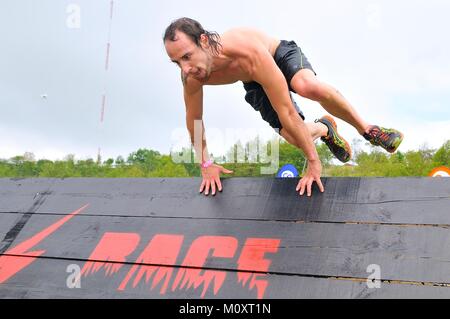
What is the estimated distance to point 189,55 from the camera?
6.98 ft

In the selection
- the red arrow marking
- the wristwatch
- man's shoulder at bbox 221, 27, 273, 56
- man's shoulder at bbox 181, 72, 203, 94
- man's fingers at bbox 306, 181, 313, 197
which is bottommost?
the red arrow marking

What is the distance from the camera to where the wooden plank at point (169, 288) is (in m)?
1.59

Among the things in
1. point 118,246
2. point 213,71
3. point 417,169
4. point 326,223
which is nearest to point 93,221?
point 118,246

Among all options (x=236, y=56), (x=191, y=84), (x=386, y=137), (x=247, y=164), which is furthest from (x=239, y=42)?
(x=247, y=164)

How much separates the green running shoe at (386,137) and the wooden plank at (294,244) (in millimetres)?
1085

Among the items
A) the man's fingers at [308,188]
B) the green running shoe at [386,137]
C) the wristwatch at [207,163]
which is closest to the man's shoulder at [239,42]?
the wristwatch at [207,163]

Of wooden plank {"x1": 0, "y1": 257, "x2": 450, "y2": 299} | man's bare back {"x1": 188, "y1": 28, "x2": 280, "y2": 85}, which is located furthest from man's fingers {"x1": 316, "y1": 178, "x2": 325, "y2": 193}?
man's bare back {"x1": 188, "y1": 28, "x2": 280, "y2": 85}

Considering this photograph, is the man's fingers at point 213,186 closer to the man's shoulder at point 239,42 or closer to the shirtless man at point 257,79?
the shirtless man at point 257,79

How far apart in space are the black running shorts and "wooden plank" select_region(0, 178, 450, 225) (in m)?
0.67

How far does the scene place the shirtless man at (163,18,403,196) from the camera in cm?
215

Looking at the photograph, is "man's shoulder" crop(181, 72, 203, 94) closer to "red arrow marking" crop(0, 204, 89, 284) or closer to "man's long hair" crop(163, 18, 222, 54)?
"man's long hair" crop(163, 18, 222, 54)

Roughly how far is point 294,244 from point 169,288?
556 millimetres

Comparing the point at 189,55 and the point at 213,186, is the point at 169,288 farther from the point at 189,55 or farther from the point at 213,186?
the point at 189,55
